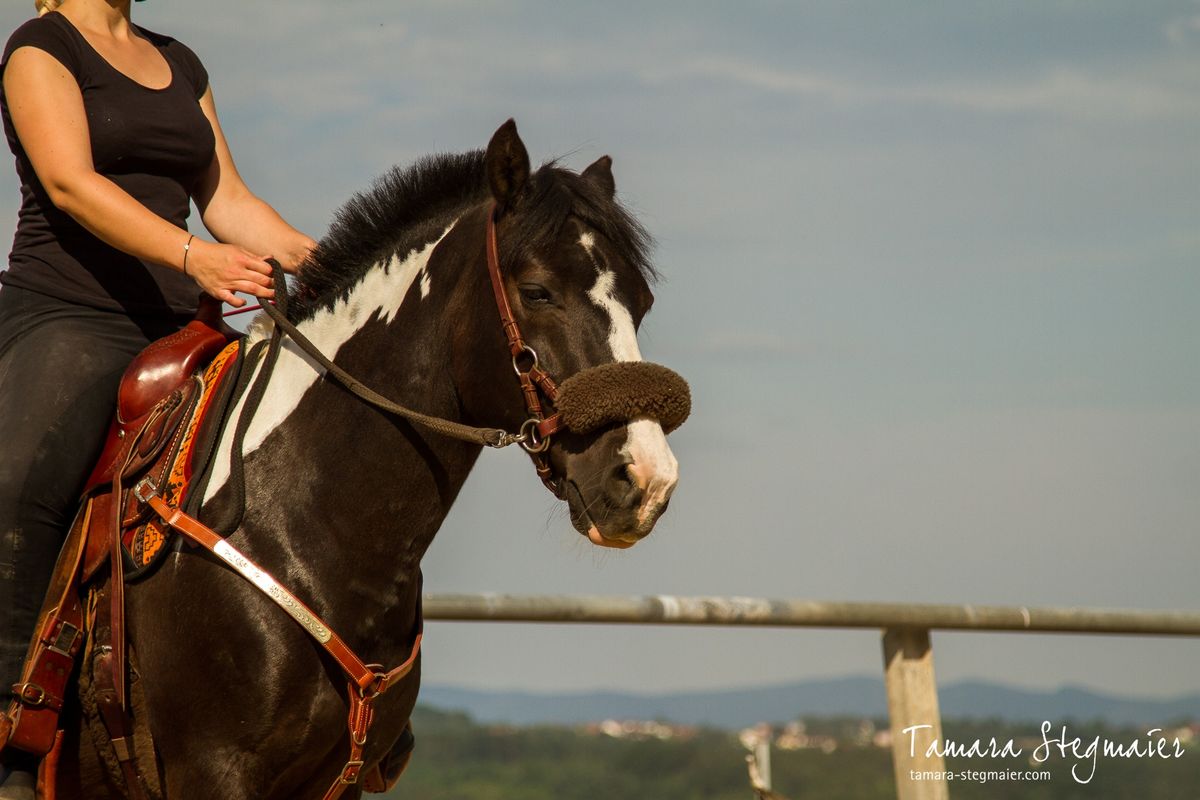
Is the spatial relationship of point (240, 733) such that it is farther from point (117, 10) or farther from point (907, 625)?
point (907, 625)

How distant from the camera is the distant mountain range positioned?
6785 millimetres

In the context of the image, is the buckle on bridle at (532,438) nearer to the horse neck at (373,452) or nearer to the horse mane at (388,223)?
A: the horse neck at (373,452)

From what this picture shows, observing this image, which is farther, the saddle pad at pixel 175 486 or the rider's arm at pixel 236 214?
the rider's arm at pixel 236 214

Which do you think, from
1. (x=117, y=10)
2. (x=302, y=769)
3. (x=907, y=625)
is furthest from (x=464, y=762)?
(x=117, y=10)

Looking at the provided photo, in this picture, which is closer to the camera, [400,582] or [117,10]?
[400,582]

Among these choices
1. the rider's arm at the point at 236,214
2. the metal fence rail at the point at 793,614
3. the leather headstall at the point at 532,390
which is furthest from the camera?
the metal fence rail at the point at 793,614

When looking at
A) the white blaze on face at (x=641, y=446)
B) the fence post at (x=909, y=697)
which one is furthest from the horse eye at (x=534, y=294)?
the fence post at (x=909, y=697)

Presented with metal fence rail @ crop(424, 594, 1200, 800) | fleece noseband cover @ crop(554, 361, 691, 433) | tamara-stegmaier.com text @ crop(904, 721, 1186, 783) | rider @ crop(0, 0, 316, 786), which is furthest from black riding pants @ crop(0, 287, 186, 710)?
tamara-stegmaier.com text @ crop(904, 721, 1186, 783)

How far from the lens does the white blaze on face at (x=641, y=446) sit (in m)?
2.84

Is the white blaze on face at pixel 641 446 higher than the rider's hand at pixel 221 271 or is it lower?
lower

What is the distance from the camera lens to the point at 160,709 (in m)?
3.18

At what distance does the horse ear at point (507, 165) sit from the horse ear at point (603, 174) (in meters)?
0.32

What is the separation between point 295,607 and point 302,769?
0.39m

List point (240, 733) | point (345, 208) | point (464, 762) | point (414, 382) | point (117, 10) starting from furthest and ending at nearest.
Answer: point (464, 762) < point (117, 10) < point (345, 208) < point (414, 382) < point (240, 733)
